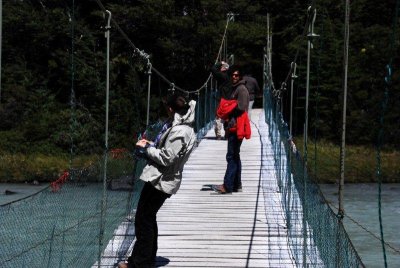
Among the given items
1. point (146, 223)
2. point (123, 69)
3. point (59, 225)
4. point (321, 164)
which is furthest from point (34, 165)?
point (146, 223)

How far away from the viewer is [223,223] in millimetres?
6191

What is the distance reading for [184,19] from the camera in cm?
2806

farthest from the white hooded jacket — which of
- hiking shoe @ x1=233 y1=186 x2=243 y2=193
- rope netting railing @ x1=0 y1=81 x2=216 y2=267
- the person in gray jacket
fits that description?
hiking shoe @ x1=233 y1=186 x2=243 y2=193

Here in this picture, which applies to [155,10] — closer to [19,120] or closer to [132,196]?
[19,120]

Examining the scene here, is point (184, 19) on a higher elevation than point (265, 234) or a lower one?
higher

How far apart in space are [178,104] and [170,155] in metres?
0.27

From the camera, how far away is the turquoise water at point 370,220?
51.6 feet

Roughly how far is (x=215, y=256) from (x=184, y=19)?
23.3 metres

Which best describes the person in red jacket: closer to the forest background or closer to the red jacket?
the red jacket

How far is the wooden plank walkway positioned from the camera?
510cm

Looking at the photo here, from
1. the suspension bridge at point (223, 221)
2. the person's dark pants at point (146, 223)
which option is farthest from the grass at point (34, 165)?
the person's dark pants at point (146, 223)

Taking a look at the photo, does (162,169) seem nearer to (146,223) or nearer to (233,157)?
(146,223)

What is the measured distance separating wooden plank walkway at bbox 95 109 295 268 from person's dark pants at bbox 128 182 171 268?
1.55 feet

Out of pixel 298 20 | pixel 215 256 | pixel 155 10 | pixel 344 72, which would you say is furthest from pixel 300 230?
pixel 298 20
